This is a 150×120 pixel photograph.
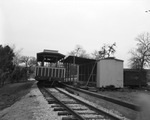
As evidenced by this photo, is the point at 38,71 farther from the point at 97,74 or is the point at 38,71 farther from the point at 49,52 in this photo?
the point at 97,74

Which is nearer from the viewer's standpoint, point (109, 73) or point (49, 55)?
point (109, 73)

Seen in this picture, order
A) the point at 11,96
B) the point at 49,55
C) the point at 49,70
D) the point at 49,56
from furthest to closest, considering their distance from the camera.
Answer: the point at 49,56 < the point at 49,55 < the point at 49,70 < the point at 11,96

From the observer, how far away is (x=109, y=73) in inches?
677

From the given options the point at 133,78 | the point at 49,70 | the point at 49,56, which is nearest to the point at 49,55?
the point at 49,56

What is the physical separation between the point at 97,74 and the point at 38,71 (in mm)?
6157

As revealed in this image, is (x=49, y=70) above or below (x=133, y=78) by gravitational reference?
above

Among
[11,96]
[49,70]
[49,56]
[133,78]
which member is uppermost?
[49,56]

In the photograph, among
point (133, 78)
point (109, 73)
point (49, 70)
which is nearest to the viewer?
point (109, 73)

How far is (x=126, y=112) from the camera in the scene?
6629 mm

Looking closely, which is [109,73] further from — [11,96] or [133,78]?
[11,96]

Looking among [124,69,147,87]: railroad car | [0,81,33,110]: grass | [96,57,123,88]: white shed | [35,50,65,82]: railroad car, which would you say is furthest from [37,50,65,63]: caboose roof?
[124,69,147,87]: railroad car

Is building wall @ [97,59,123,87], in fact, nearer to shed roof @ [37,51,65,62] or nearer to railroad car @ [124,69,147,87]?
shed roof @ [37,51,65,62]

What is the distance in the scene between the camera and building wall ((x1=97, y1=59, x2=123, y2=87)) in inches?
671

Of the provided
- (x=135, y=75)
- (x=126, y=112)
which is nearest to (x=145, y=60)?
(x=135, y=75)
